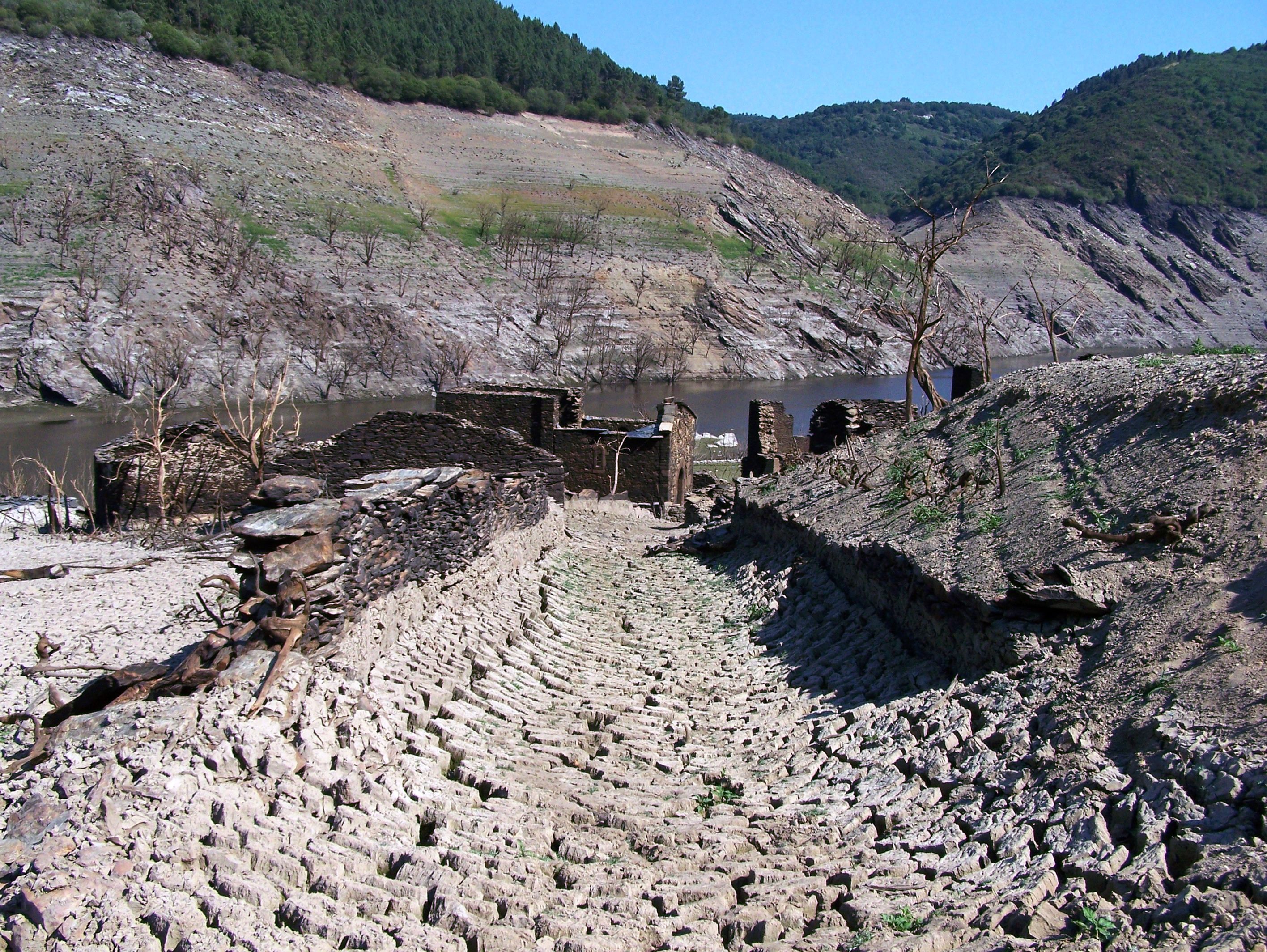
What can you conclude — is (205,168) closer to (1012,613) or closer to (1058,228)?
(1012,613)

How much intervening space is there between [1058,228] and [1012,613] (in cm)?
12705

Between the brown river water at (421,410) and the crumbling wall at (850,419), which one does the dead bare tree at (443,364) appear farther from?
the crumbling wall at (850,419)

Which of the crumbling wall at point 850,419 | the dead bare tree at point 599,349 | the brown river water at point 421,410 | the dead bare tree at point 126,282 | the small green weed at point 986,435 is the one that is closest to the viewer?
the small green weed at point 986,435

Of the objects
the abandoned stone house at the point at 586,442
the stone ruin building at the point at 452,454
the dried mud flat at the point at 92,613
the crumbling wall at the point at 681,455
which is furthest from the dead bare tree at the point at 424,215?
the dried mud flat at the point at 92,613

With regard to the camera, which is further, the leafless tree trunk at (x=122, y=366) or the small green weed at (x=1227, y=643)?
the leafless tree trunk at (x=122, y=366)

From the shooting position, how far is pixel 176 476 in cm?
2097

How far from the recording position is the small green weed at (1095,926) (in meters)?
3.77

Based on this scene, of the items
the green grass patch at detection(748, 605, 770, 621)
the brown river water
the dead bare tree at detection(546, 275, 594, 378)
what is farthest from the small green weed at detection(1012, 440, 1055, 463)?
the dead bare tree at detection(546, 275, 594, 378)

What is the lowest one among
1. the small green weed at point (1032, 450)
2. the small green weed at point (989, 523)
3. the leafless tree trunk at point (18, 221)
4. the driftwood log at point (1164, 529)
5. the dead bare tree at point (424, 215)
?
the small green weed at point (989, 523)

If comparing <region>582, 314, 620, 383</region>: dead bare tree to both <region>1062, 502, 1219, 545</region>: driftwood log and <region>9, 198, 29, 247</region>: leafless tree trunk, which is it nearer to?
<region>9, 198, 29, 247</region>: leafless tree trunk

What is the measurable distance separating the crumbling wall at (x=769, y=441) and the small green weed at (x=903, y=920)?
1721 centimetres

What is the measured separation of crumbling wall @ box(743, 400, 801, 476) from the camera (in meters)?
22.7

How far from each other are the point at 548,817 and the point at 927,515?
6.25 m

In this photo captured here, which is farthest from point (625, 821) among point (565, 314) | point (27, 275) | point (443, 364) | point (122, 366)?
point (565, 314)
